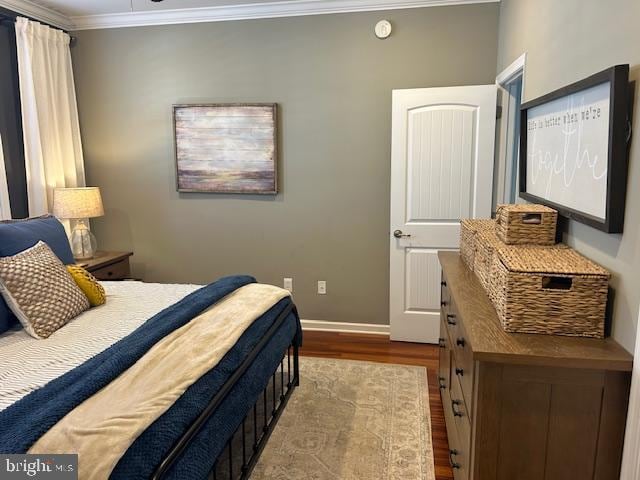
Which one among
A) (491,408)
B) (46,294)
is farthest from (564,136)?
(46,294)

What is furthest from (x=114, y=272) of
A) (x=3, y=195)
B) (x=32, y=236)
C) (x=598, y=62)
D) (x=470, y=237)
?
(x=598, y=62)

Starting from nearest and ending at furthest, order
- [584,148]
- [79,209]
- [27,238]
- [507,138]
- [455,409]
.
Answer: [584,148], [455,409], [27,238], [507,138], [79,209]

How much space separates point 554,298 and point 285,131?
9.35 ft

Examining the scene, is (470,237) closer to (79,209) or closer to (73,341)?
(73,341)

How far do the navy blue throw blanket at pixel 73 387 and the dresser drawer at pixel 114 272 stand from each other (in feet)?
5.65

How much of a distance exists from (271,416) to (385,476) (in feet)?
2.35

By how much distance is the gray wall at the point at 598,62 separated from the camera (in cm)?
137

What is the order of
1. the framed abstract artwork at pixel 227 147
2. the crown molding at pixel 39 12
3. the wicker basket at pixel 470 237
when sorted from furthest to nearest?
the framed abstract artwork at pixel 227 147, the crown molding at pixel 39 12, the wicker basket at pixel 470 237

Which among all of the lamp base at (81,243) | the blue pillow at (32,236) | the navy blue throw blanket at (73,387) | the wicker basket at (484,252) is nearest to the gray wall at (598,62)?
the wicker basket at (484,252)

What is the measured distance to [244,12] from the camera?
377 centimetres

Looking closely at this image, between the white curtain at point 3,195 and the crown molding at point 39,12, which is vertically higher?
the crown molding at point 39,12

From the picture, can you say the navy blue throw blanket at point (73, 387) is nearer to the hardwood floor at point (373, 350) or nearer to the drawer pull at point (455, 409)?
the drawer pull at point (455, 409)

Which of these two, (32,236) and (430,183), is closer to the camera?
(32,236)

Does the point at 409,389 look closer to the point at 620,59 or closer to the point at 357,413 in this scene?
the point at 357,413
